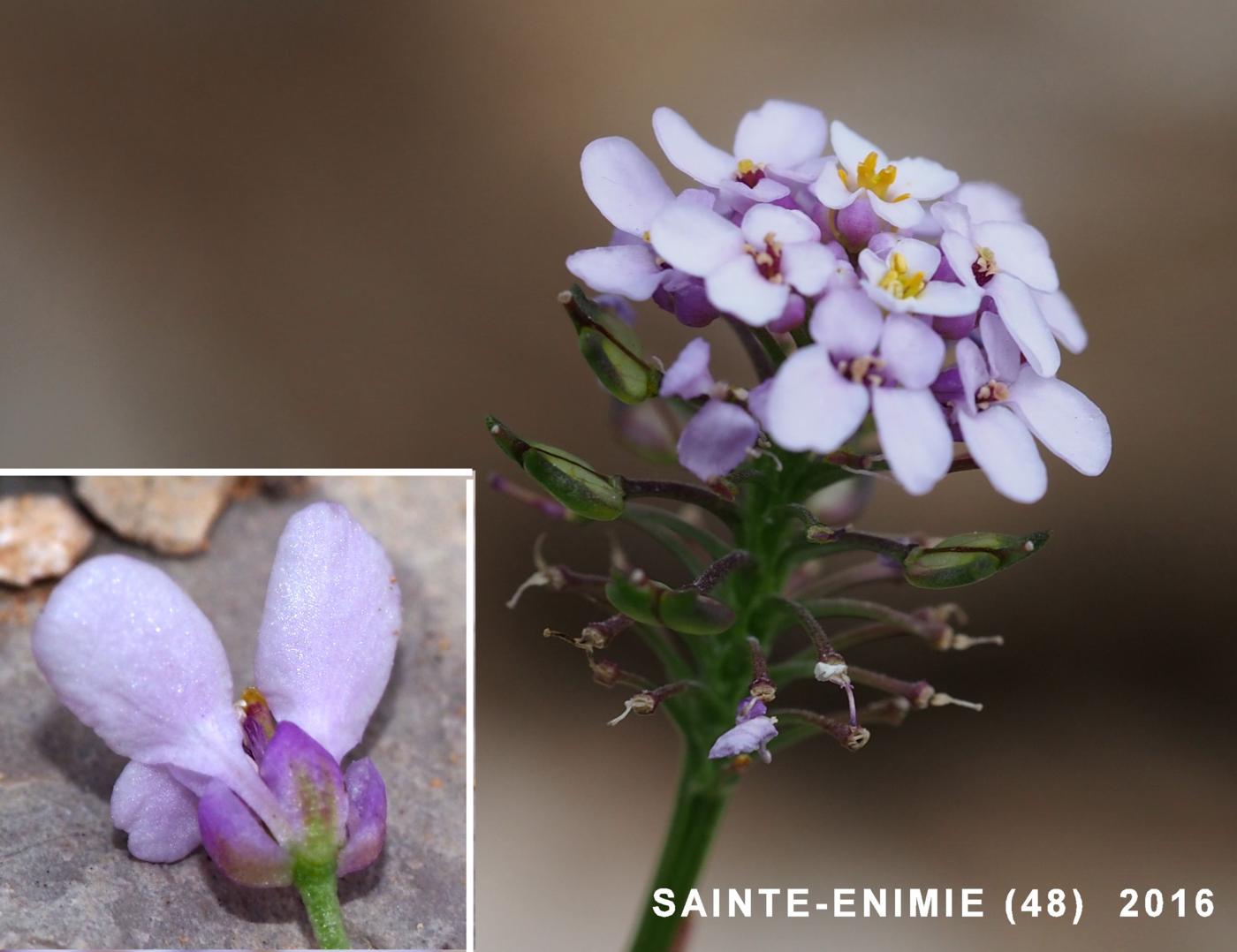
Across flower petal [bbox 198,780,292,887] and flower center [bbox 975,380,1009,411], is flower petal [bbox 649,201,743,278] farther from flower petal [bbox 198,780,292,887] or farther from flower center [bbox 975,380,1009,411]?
flower petal [bbox 198,780,292,887]

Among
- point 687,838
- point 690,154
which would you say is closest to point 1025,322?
point 690,154

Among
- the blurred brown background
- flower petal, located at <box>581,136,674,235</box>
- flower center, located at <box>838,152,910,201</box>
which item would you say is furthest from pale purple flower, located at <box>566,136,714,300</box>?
the blurred brown background

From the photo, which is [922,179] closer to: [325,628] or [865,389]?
[865,389]

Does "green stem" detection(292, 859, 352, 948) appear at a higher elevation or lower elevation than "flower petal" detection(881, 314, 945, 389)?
lower

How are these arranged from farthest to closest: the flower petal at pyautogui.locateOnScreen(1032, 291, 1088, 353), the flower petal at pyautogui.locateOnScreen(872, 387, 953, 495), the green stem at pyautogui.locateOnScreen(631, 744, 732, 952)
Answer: the green stem at pyautogui.locateOnScreen(631, 744, 732, 952), the flower petal at pyautogui.locateOnScreen(1032, 291, 1088, 353), the flower petal at pyautogui.locateOnScreen(872, 387, 953, 495)

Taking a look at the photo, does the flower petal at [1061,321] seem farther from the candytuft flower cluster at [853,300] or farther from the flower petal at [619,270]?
the flower petal at [619,270]

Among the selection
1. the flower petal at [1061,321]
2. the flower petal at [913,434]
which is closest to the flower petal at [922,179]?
the flower petal at [1061,321]

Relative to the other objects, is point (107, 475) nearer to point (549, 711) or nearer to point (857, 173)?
point (857, 173)
